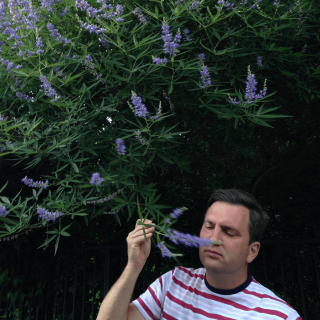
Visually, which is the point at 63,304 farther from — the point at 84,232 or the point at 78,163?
the point at 78,163

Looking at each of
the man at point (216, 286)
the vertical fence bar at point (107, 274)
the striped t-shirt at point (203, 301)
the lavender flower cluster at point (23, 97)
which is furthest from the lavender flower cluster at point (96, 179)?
the vertical fence bar at point (107, 274)

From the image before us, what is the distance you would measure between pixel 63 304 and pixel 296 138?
2934 millimetres

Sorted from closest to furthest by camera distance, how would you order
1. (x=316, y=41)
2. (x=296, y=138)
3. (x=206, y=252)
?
1. (x=206, y=252)
2. (x=316, y=41)
3. (x=296, y=138)

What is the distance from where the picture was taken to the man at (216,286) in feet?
5.99

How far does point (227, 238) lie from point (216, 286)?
0.26 meters

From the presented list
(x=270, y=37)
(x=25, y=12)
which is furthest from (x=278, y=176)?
→ (x=25, y=12)

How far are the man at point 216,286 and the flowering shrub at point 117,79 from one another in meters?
0.44

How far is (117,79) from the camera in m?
2.48

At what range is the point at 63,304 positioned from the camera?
4004mm

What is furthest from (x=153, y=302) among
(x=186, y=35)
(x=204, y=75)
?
(x=186, y=35)

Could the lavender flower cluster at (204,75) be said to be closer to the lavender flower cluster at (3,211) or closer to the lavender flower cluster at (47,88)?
the lavender flower cluster at (47,88)

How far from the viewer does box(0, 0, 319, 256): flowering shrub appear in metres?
2.31

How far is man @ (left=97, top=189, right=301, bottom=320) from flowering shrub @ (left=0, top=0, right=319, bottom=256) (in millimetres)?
435

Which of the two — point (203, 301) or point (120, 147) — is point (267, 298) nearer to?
point (203, 301)
